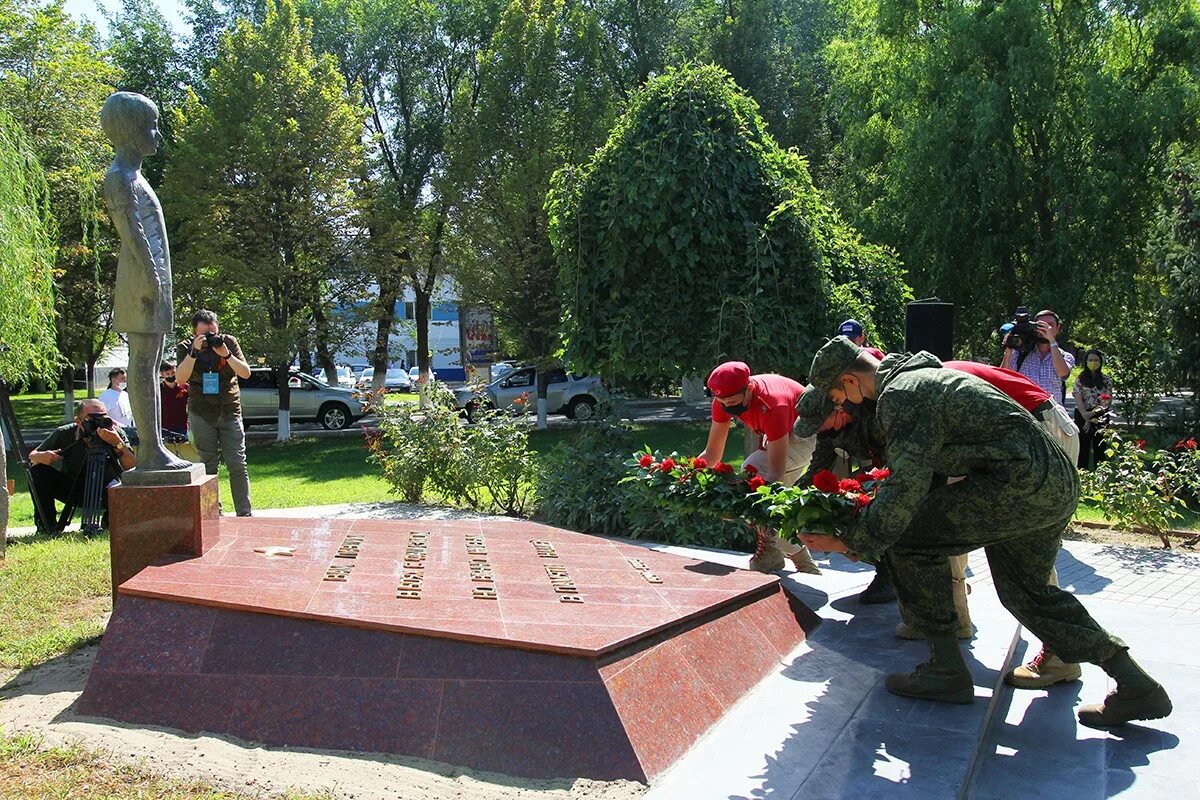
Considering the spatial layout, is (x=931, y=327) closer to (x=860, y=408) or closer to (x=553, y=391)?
(x=860, y=408)

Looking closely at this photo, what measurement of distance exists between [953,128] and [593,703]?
51.1 feet

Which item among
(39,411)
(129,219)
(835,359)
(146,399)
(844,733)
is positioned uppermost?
(129,219)

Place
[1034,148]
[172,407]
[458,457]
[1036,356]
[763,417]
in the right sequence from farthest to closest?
[1034,148] < [172,407] < [458,457] < [1036,356] < [763,417]

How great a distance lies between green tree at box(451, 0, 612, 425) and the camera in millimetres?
20828

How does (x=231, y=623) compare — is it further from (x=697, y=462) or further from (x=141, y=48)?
(x=141, y=48)

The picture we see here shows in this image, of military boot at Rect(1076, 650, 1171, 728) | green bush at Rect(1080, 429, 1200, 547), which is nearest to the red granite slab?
military boot at Rect(1076, 650, 1171, 728)

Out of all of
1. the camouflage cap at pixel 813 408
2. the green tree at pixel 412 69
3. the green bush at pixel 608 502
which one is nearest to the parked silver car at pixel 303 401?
the green tree at pixel 412 69

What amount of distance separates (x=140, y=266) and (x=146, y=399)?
71cm

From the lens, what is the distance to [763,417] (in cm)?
625

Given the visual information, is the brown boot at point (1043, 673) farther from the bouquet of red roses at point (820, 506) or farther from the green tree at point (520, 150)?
the green tree at point (520, 150)

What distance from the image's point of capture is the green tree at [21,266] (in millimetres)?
8258

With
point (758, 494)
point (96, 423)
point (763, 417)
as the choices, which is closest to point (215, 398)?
point (96, 423)

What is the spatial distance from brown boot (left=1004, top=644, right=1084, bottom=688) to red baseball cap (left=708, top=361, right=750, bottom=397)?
2202mm

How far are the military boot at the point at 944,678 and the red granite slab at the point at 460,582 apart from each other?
3.40ft
